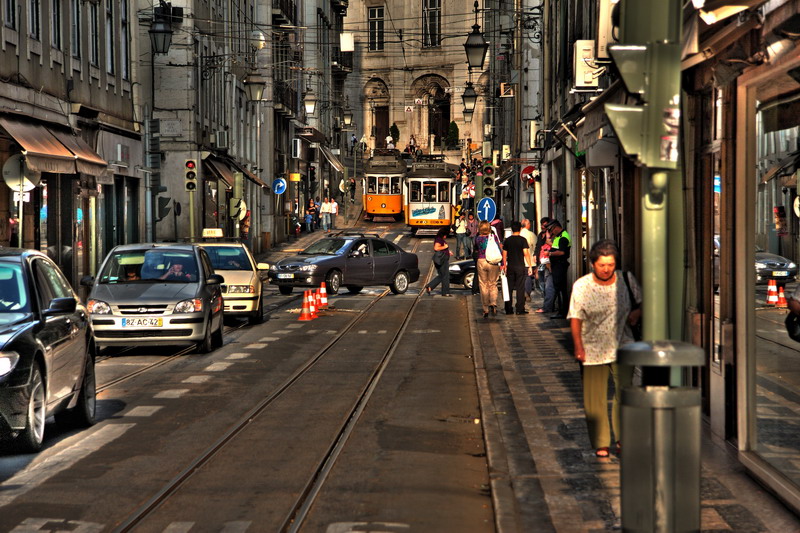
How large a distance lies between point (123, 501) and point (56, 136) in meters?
22.2

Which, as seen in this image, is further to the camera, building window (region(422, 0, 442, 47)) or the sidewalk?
building window (region(422, 0, 442, 47))

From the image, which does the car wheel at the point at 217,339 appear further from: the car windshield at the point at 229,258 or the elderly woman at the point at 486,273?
the elderly woman at the point at 486,273

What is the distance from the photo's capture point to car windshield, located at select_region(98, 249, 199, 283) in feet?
63.5

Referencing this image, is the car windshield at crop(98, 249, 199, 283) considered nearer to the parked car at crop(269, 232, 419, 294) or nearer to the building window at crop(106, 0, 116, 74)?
the parked car at crop(269, 232, 419, 294)

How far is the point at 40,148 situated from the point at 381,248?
11.2 meters

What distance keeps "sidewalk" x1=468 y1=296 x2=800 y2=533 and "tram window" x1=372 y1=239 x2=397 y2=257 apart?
19.3 metres

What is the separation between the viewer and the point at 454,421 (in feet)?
40.2

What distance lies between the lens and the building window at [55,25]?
30773mm

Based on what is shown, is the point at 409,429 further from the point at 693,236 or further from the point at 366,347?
the point at 366,347

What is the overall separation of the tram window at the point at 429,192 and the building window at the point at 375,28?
43.4 metres

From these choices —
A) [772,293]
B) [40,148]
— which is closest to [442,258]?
[40,148]

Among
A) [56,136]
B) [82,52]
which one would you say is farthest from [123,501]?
[82,52]

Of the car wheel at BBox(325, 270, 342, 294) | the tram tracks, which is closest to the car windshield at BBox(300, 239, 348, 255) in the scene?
the car wheel at BBox(325, 270, 342, 294)

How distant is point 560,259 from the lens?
25094 millimetres
